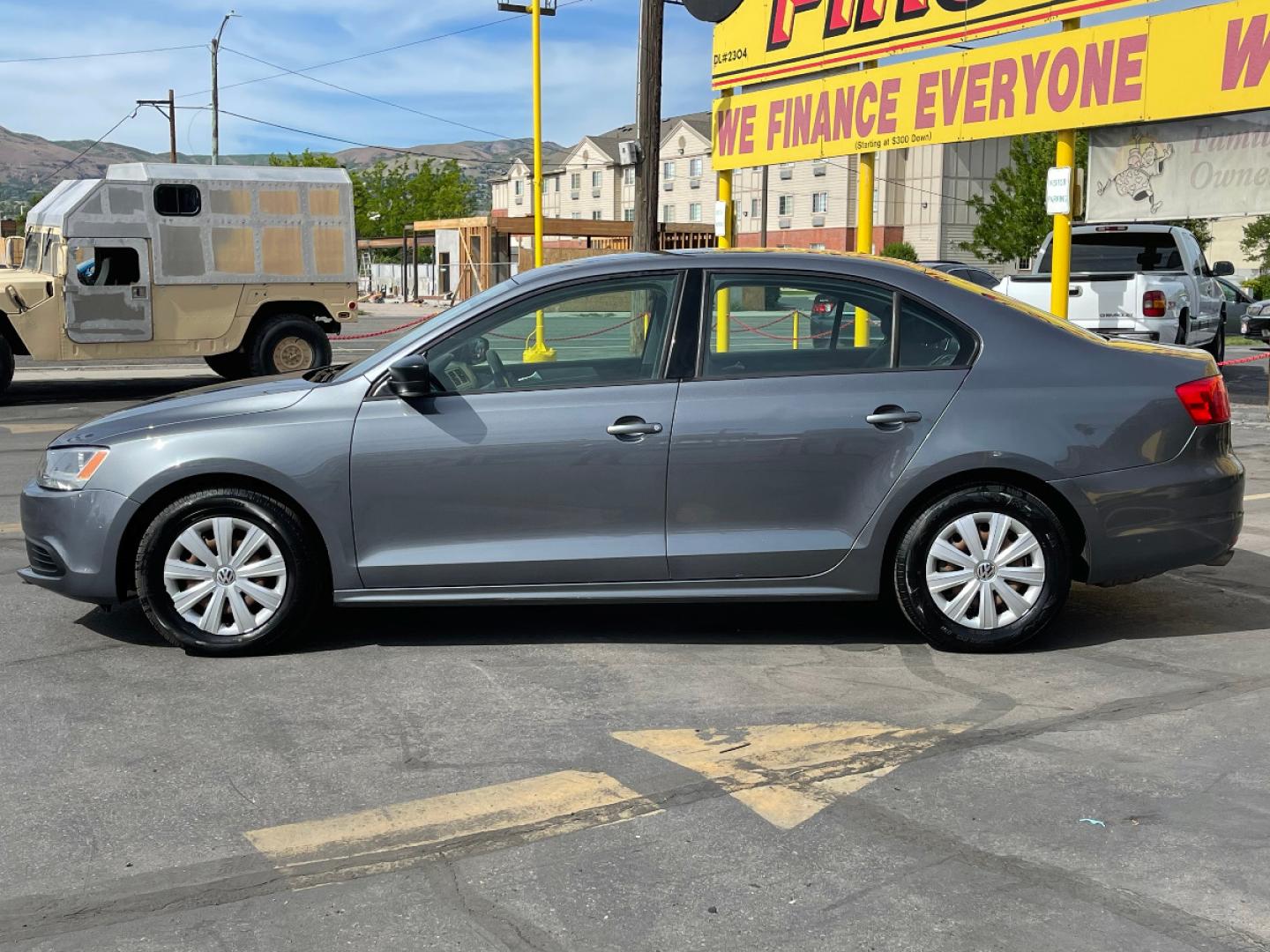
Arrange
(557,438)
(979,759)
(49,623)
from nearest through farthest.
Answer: (979,759), (557,438), (49,623)

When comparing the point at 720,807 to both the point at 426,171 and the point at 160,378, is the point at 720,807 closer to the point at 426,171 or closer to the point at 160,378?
the point at 160,378

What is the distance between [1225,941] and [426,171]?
9216cm

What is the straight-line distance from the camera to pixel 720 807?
4.00m

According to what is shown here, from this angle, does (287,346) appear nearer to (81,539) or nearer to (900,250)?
(81,539)

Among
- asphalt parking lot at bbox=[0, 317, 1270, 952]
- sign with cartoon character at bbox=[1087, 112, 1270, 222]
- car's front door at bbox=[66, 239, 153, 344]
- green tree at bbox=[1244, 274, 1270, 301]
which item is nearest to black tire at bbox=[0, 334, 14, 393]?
car's front door at bbox=[66, 239, 153, 344]

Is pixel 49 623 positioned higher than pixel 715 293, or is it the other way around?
pixel 715 293

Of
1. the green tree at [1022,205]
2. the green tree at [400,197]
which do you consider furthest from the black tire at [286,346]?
the green tree at [400,197]

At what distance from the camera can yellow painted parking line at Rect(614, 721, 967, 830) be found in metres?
4.08

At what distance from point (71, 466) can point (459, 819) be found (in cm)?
266

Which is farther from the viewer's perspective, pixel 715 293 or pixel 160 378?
pixel 160 378

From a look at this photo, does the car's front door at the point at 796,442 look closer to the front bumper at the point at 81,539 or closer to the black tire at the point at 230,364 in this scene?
the front bumper at the point at 81,539

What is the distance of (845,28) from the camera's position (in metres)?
15.2

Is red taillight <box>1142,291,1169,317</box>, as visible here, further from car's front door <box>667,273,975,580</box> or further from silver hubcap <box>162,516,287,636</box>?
silver hubcap <box>162,516,287,636</box>

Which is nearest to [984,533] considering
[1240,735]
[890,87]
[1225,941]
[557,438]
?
[1240,735]
